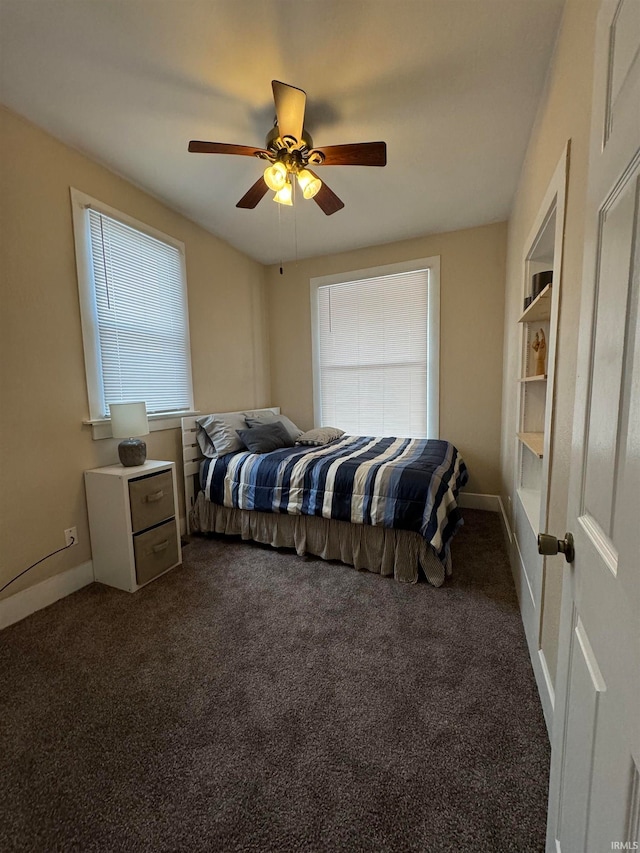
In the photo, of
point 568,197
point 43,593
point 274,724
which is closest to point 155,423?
point 43,593

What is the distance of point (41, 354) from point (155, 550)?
4.55 feet

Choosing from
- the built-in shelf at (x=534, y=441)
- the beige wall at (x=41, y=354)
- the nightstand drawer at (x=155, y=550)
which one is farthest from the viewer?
the nightstand drawer at (x=155, y=550)

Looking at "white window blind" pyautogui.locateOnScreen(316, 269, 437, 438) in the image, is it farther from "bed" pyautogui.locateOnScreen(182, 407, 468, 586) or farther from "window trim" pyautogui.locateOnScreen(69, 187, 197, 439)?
"window trim" pyautogui.locateOnScreen(69, 187, 197, 439)

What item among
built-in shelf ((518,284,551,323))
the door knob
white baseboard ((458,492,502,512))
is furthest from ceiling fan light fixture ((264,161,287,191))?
white baseboard ((458,492,502,512))

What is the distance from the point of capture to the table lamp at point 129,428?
2.20 m

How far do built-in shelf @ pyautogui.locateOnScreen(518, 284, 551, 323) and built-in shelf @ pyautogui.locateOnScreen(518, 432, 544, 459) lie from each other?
707 mm

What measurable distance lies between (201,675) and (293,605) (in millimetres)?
614

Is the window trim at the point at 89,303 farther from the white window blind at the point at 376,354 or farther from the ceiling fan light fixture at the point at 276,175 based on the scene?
the white window blind at the point at 376,354

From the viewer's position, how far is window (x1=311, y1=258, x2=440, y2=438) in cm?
362

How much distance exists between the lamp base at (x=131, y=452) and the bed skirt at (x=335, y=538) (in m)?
0.73

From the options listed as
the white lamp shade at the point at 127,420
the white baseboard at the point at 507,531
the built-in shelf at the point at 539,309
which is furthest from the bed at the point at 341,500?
the built-in shelf at the point at 539,309

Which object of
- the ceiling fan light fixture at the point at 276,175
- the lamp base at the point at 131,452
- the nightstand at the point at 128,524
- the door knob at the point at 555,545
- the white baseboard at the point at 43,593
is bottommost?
the white baseboard at the point at 43,593

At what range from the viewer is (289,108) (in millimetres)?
1640

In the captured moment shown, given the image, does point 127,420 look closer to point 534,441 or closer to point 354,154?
point 354,154
